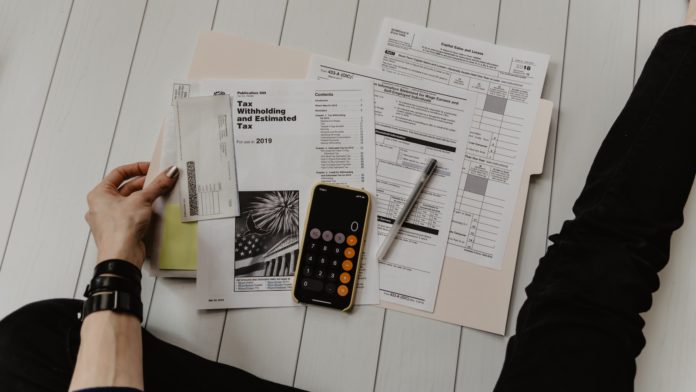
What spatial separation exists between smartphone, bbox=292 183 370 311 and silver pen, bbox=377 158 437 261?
0.03m

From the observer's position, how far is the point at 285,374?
0.69 meters

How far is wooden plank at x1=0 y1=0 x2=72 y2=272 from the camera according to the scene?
0.73 m

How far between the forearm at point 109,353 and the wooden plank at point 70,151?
0.16 m

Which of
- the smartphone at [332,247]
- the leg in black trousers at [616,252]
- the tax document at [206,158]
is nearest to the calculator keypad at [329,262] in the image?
the smartphone at [332,247]

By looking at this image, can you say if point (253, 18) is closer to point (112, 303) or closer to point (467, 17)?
point (467, 17)

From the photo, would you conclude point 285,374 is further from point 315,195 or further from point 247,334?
point 315,195

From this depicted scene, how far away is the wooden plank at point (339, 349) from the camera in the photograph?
68 cm

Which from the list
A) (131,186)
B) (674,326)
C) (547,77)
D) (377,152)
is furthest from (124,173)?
(674,326)

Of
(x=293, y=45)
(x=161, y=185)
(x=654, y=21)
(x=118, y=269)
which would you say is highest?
(x=654, y=21)

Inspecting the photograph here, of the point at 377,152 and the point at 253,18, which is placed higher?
the point at 253,18

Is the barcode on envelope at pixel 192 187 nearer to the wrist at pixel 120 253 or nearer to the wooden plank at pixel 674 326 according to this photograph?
the wrist at pixel 120 253

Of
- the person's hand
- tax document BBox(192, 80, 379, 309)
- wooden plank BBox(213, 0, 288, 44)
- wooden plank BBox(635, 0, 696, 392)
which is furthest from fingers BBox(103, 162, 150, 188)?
wooden plank BBox(635, 0, 696, 392)

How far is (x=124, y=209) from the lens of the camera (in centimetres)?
66

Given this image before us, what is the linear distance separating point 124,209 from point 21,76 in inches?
10.8
